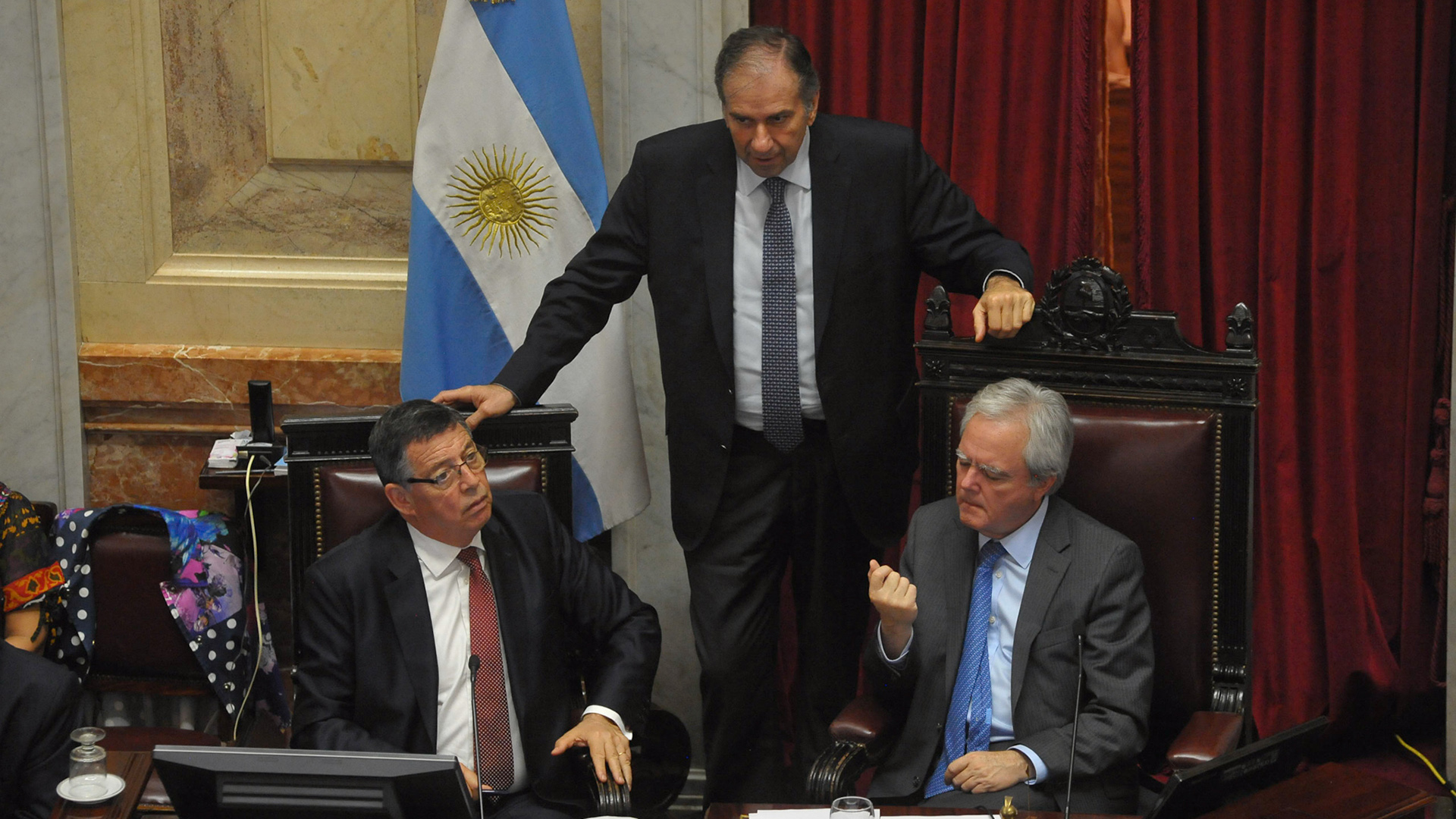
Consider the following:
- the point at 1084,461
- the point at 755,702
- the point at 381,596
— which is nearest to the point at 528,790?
the point at 381,596

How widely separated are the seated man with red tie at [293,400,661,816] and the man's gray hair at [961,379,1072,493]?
2.62ft

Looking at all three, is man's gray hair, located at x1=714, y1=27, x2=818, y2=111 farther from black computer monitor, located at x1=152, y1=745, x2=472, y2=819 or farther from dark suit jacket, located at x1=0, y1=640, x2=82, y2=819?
dark suit jacket, located at x1=0, y1=640, x2=82, y2=819

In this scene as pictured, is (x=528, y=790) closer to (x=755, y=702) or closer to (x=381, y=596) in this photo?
(x=381, y=596)

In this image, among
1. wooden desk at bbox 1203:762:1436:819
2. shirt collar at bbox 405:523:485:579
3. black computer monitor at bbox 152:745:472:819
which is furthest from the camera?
shirt collar at bbox 405:523:485:579

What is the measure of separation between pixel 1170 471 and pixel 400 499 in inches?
57.1

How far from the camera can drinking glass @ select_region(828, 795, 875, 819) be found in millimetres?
1920

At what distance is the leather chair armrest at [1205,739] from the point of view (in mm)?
2412

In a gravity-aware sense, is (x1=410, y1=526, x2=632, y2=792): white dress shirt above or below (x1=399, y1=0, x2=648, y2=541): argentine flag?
below

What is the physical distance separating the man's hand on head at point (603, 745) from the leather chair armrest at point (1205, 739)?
3.07 feet

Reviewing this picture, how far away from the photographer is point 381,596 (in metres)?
2.60

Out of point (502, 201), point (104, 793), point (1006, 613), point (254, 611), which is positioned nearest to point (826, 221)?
point (1006, 613)

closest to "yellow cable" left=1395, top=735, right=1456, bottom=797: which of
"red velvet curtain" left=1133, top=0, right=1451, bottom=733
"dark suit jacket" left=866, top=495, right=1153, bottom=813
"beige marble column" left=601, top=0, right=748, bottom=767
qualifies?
"red velvet curtain" left=1133, top=0, right=1451, bottom=733

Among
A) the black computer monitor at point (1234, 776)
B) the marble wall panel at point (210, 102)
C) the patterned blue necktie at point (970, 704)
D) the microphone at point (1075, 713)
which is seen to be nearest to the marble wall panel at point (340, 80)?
the marble wall panel at point (210, 102)

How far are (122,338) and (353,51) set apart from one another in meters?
1.04
